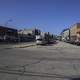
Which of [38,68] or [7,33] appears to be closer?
[38,68]

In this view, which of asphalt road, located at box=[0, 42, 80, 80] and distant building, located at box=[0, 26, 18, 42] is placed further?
distant building, located at box=[0, 26, 18, 42]

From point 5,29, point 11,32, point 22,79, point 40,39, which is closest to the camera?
point 22,79

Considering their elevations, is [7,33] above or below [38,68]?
above

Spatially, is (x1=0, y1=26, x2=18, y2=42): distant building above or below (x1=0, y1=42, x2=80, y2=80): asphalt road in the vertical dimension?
above

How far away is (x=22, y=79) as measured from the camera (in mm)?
10672

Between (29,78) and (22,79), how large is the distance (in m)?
0.47

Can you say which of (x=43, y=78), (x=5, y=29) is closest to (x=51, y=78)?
(x=43, y=78)

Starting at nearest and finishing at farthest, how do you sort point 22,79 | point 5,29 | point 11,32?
point 22,79, point 5,29, point 11,32

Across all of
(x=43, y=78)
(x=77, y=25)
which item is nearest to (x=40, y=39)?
(x=43, y=78)

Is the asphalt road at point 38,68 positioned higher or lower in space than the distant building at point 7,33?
lower

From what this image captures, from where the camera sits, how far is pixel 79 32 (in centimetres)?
13125

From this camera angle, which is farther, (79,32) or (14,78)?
(79,32)

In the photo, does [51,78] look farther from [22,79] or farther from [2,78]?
[2,78]

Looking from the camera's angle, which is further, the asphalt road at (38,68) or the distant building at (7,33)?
the distant building at (7,33)
